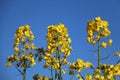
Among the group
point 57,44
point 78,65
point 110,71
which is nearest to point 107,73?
point 110,71

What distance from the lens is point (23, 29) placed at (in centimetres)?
1956

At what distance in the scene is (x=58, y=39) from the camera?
17500mm

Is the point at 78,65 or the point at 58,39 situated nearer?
the point at 78,65

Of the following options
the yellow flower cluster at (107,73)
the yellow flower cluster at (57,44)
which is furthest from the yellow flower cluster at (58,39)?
the yellow flower cluster at (107,73)

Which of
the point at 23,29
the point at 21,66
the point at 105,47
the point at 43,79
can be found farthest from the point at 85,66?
the point at 23,29

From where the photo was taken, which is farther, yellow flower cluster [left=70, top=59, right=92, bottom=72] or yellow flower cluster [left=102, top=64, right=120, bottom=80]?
yellow flower cluster [left=70, top=59, right=92, bottom=72]

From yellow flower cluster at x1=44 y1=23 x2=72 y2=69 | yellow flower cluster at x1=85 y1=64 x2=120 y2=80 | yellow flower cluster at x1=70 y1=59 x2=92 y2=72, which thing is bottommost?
yellow flower cluster at x1=85 y1=64 x2=120 y2=80

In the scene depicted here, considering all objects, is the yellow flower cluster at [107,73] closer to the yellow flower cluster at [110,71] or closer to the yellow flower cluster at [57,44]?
the yellow flower cluster at [110,71]

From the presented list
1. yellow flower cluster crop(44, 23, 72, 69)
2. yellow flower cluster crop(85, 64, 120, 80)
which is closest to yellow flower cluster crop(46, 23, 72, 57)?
yellow flower cluster crop(44, 23, 72, 69)

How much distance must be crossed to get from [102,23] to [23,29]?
17.4 ft

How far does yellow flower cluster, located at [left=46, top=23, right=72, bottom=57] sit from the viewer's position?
17.2 meters

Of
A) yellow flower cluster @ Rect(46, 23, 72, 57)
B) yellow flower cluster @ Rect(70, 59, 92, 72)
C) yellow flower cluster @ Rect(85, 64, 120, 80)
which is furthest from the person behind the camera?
yellow flower cluster @ Rect(46, 23, 72, 57)

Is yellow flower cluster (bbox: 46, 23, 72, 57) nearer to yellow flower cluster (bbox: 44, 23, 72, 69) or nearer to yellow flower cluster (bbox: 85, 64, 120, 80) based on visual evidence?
yellow flower cluster (bbox: 44, 23, 72, 69)

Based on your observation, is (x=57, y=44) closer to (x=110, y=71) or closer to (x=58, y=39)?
(x=58, y=39)
